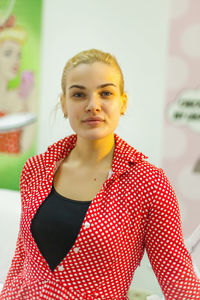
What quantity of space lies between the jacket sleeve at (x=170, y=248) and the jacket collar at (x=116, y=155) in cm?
10

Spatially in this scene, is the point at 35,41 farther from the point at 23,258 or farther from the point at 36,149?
the point at 23,258

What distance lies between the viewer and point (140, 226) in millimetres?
773

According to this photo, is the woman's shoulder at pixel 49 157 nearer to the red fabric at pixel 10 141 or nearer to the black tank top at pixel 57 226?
the black tank top at pixel 57 226

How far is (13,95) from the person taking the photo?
1643 millimetres

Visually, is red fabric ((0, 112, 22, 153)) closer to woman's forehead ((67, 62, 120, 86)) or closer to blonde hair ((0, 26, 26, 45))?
Result: blonde hair ((0, 26, 26, 45))

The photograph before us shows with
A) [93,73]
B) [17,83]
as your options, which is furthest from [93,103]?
[17,83]

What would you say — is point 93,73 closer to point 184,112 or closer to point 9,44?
Result: point 184,112

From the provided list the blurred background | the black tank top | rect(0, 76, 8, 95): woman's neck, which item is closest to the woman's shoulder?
the black tank top

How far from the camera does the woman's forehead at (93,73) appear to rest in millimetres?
777

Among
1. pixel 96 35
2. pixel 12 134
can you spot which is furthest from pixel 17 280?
pixel 96 35

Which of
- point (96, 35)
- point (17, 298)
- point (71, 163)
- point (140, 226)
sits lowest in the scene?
point (17, 298)

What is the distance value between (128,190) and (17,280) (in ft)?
1.37

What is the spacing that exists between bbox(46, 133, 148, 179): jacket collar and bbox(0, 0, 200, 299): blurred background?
1.65 ft

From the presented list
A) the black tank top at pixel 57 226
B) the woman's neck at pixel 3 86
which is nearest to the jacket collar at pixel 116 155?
the black tank top at pixel 57 226
